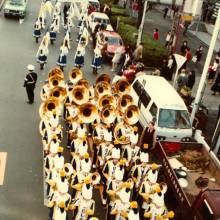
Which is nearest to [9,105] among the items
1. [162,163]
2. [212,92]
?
[162,163]

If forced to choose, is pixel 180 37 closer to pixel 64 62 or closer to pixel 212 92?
pixel 212 92

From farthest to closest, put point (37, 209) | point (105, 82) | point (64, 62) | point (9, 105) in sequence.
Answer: point (64, 62) → point (9, 105) → point (105, 82) → point (37, 209)

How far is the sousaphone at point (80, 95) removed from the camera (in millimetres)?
13488

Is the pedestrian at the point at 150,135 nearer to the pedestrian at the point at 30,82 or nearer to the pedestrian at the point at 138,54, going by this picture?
the pedestrian at the point at 30,82

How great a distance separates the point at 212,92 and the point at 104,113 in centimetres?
956

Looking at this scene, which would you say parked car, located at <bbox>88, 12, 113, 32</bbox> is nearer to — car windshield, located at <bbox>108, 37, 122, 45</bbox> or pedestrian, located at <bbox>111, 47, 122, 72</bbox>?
car windshield, located at <bbox>108, 37, 122, 45</bbox>

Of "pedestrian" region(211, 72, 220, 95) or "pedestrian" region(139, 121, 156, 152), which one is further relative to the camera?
"pedestrian" region(211, 72, 220, 95)

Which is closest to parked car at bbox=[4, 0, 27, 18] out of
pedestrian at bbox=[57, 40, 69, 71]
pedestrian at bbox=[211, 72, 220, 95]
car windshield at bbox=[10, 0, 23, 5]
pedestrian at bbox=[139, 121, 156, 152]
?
car windshield at bbox=[10, 0, 23, 5]

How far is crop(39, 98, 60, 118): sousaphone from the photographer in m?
12.3

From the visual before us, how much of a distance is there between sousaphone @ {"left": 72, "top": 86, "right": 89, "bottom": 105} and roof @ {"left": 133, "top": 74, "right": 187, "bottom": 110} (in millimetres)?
2439

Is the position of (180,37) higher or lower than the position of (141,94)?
lower

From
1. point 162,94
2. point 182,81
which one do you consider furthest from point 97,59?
point 162,94

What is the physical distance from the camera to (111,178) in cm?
1038

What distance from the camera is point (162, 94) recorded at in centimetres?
1477
